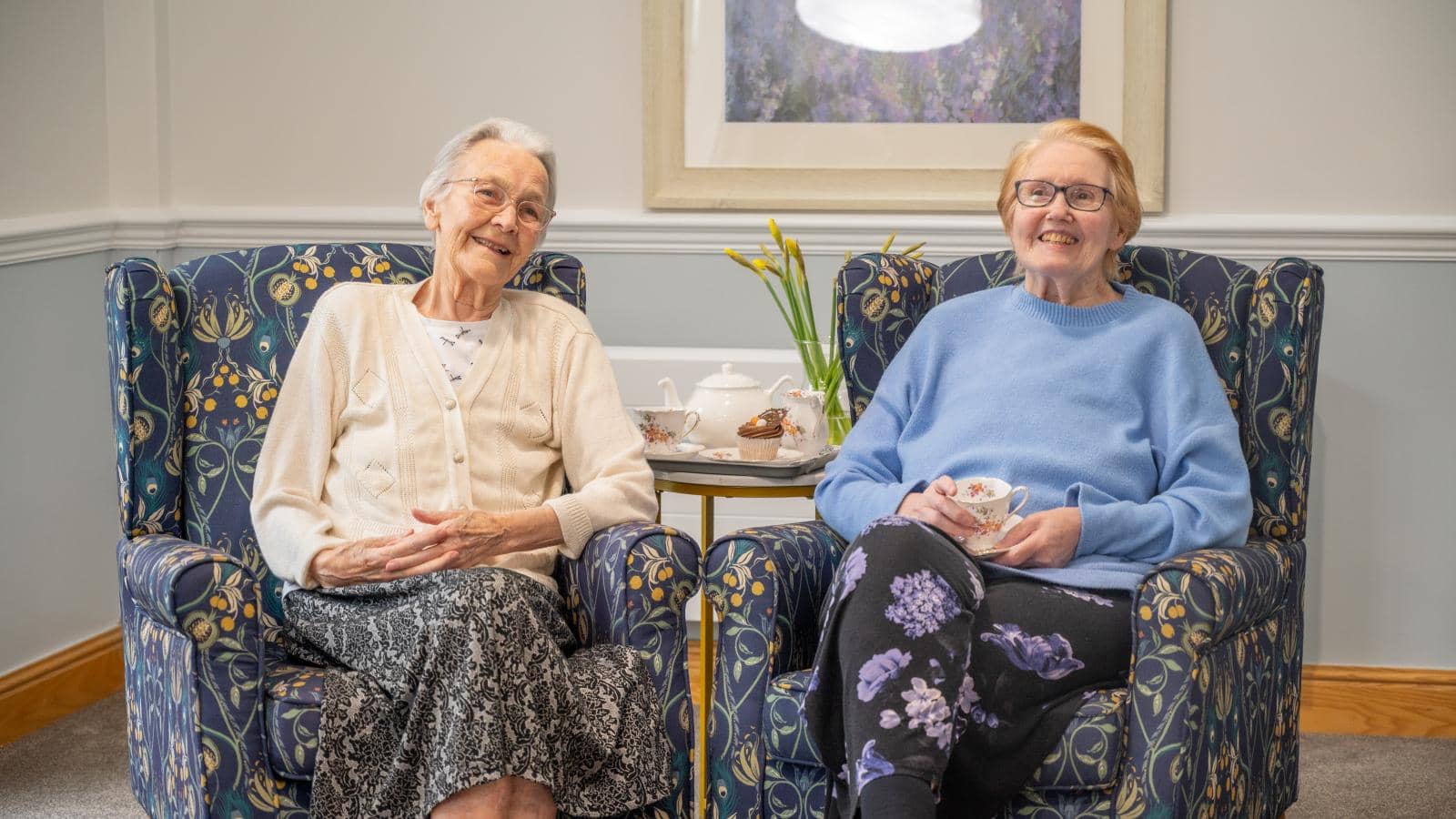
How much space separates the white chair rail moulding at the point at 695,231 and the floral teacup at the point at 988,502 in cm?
123

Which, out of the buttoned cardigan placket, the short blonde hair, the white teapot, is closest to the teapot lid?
the white teapot

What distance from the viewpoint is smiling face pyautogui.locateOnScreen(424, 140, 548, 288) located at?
7.13 ft

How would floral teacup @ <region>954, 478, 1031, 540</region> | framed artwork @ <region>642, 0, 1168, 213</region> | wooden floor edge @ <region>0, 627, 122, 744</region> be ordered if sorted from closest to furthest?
floral teacup @ <region>954, 478, 1031, 540</region>
wooden floor edge @ <region>0, 627, 122, 744</region>
framed artwork @ <region>642, 0, 1168, 213</region>

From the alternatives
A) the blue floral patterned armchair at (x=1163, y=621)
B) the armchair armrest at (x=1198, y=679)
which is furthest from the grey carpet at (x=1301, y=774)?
the armchair armrest at (x=1198, y=679)

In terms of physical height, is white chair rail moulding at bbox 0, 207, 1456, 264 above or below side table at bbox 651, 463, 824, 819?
above

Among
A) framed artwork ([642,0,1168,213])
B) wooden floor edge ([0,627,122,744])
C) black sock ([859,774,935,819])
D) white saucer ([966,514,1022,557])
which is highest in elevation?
framed artwork ([642,0,1168,213])

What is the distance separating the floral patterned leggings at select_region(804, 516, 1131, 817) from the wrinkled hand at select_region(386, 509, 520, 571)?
18.7 inches

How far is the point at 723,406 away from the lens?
94.3 inches

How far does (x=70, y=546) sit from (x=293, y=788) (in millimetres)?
1548

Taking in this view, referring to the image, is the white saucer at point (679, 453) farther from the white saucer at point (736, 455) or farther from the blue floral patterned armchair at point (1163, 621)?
the blue floral patterned armchair at point (1163, 621)

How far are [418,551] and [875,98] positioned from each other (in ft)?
5.25

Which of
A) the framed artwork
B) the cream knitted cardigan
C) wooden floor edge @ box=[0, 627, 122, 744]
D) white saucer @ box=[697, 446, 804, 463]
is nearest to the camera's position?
the cream knitted cardigan

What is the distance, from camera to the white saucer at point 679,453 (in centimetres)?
232

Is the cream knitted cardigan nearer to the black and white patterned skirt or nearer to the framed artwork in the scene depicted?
the black and white patterned skirt
